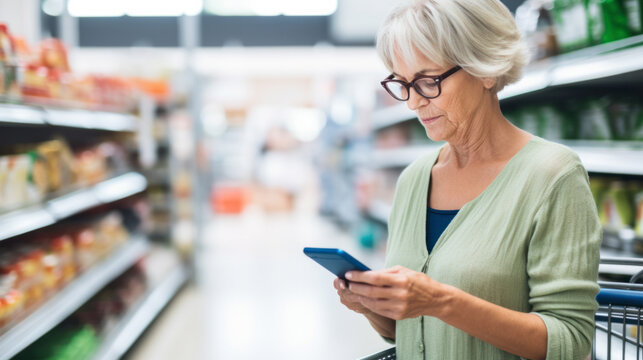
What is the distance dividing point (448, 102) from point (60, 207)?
2.32 metres

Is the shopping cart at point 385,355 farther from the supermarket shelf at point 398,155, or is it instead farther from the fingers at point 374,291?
the supermarket shelf at point 398,155

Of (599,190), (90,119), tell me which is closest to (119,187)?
(90,119)

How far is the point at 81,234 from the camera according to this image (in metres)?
3.31

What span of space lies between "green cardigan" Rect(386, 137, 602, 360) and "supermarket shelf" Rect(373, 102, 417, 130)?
3.37m

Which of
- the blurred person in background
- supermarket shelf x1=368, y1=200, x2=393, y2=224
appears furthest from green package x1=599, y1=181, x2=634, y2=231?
the blurred person in background

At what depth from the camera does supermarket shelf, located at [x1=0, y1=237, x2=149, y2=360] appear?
7.06 ft

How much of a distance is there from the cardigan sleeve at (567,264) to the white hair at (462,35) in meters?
0.29

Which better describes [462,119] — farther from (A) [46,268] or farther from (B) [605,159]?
(A) [46,268]

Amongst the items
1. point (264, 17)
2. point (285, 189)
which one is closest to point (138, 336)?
point (264, 17)

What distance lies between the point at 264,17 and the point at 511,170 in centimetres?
895

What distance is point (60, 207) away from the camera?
280cm

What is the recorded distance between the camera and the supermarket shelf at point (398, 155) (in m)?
4.45

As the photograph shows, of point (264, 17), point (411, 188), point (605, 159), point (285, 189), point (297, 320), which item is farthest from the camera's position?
point (285, 189)

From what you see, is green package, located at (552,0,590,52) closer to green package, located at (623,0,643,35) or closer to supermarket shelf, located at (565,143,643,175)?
green package, located at (623,0,643,35)
